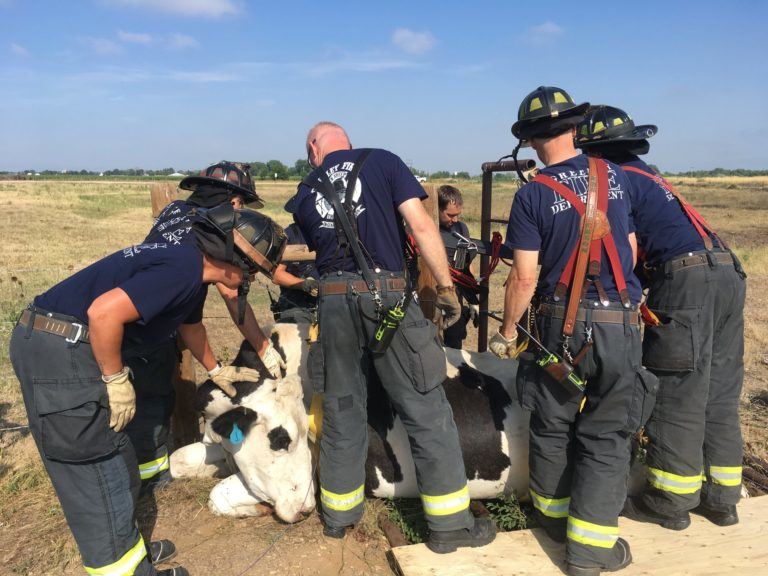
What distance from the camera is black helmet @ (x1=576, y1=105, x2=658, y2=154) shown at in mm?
4000

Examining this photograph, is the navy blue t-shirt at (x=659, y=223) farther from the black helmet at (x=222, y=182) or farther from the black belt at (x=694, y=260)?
the black helmet at (x=222, y=182)

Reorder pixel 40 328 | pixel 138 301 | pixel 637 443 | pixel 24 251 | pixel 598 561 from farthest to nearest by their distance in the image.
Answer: pixel 24 251
pixel 637 443
pixel 598 561
pixel 40 328
pixel 138 301

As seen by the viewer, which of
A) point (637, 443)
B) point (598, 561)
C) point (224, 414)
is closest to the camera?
point (598, 561)

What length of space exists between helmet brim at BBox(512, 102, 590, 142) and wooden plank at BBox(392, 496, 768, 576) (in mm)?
2507

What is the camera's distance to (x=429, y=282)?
5.09 metres

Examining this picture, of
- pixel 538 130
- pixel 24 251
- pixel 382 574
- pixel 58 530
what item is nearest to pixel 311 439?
pixel 382 574

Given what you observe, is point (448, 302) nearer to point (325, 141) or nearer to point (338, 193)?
point (338, 193)

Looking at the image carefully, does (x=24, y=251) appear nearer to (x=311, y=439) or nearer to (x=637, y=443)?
(x=311, y=439)

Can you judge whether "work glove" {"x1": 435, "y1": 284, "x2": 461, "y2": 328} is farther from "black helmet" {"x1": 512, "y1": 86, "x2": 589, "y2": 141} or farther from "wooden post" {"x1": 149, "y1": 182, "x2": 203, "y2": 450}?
"wooden post" {"x1": 149, "y1": 182, "x2": 203, "y2": 450}

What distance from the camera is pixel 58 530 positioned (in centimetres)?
397

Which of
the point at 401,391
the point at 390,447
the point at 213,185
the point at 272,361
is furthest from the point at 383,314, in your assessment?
the point at 213,185

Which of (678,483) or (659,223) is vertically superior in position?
(659,223)

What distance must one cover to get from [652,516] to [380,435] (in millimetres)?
1882

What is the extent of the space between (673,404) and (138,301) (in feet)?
10.6
